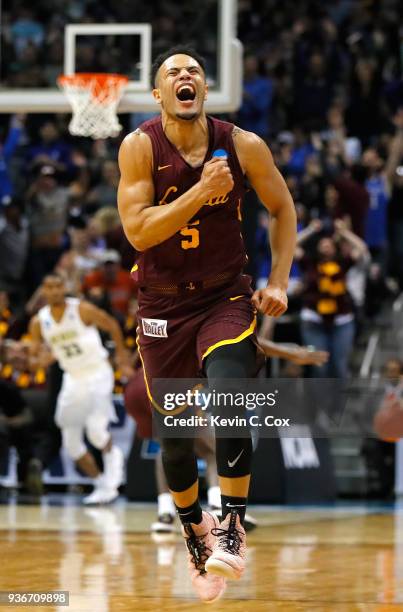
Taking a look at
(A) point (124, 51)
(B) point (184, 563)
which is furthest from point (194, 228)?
(A) point (124, 51)

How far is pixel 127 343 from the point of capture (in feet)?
46.2

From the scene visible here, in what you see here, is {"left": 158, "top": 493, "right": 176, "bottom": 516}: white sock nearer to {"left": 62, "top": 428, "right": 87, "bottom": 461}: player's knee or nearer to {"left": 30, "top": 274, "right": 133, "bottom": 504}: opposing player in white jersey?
{"left": 30, "top": 274, "right": 133, "bottom": 504}: opposing player in white jersey

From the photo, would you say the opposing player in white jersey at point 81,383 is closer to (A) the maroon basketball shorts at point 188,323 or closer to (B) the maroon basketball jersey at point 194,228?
(A) the maroon basketball shorts at point 188,323

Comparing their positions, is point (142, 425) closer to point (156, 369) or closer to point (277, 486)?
point (277, 486)

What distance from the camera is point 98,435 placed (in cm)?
1305

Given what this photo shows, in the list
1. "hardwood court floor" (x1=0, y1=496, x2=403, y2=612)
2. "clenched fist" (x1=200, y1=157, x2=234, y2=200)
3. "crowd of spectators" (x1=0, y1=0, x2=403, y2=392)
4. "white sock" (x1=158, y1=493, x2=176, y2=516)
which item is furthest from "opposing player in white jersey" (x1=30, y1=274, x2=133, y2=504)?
"clenched fist" (x1=200, y1=157, x2=234, y2=200)

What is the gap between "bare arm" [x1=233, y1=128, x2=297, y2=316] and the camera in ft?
19.5

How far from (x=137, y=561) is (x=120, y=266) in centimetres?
764

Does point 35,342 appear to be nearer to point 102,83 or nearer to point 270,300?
point 102,83

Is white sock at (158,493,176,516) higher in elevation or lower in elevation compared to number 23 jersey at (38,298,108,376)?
lower

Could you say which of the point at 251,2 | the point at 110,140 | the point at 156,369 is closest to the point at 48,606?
the point at 156,369

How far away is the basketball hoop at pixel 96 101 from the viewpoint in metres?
11.0

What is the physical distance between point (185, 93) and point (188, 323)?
1151mm

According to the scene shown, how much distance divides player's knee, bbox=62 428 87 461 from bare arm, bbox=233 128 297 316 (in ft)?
24.0
